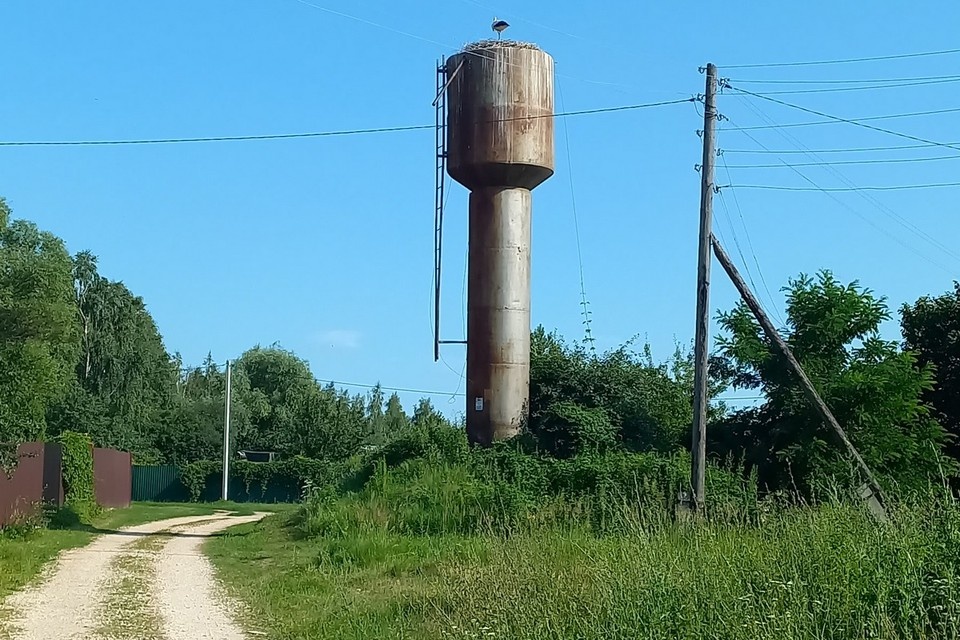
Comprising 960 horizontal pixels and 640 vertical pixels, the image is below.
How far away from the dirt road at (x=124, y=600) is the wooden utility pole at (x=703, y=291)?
27.9 ft

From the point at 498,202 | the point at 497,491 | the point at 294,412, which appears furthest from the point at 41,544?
→ the point at 294,412

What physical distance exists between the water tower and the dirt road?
9.12 m

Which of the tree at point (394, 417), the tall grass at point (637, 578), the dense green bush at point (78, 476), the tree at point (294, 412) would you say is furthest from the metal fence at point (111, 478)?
the tree at point (394, 417)

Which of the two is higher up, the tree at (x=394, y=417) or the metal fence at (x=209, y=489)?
the tree at (x=394, y=417)

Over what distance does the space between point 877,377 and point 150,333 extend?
48018mm

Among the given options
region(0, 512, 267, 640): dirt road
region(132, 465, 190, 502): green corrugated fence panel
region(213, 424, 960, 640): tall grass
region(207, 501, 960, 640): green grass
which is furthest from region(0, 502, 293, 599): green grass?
region(132, 465, 190, 502): green corrugated fence panel

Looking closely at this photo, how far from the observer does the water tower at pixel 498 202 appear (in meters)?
27.8

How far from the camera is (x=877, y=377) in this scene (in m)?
23.1

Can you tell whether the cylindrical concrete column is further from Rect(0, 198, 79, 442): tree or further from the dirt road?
Rect(0, 198, 79, 442): tree

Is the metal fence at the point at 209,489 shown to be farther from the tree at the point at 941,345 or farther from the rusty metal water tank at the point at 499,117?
the tree at the point at 941,345

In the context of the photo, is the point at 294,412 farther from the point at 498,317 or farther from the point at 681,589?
the point at 681,589

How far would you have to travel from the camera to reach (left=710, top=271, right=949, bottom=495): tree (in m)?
22.8

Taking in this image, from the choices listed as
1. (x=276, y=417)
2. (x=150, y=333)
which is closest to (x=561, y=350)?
(x=150, y=333)

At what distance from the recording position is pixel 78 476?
108ft
